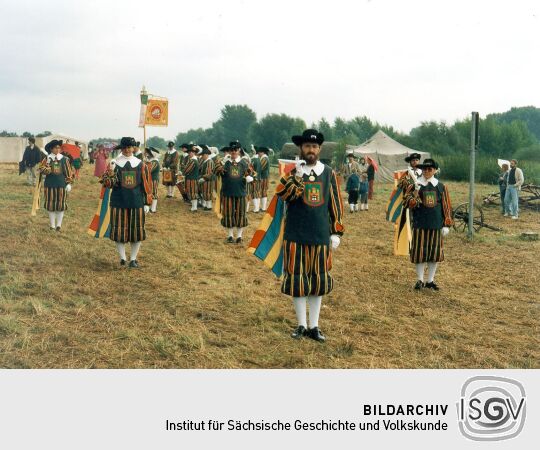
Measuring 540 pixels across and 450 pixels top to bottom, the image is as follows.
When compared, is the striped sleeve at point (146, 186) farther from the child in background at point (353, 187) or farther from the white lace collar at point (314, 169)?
the child in background at point (353, 187)

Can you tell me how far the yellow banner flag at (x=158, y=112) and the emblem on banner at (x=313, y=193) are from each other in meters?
13.1

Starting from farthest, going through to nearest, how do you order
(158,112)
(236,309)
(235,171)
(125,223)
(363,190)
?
(158,112) → (363,190) → (235,171) → (125,223) → (236,309)

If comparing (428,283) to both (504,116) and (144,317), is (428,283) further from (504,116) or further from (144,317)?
(504,116)

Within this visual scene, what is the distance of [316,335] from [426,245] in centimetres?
272

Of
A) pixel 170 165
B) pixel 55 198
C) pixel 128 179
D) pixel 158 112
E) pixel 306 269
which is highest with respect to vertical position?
pixel 158 112

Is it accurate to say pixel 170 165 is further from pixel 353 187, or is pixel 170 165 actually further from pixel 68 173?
pixel 68 173

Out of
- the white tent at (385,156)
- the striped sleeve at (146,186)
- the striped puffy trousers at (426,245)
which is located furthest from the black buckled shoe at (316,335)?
the white tent at (385,156)

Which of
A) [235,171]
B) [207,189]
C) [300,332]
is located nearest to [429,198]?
[300,332]

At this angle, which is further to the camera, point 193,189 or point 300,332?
point 193,189

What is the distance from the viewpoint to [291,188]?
5008 millimetres
